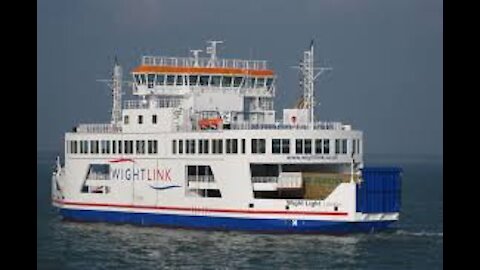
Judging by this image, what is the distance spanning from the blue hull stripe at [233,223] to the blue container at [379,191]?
0.54 m

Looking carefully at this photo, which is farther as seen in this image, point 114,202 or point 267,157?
point 114,202

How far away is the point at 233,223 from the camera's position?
34094mm

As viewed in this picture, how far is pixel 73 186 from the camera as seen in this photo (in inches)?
1635

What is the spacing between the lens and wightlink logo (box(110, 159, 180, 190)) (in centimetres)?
3684

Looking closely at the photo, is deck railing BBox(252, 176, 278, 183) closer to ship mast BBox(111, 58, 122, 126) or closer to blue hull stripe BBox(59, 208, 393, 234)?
blue hull stripe BBox(59, 208, 393, 234)

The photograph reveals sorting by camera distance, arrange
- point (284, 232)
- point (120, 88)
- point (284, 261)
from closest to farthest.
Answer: point (284, 261), point (284, 232), point (120, 88)

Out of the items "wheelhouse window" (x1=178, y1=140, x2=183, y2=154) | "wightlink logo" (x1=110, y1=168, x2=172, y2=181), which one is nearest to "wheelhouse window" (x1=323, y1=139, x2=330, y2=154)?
"wheelhouse window" (x1=178, y1=140, x2=183, y2=154)

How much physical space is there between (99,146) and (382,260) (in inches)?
633

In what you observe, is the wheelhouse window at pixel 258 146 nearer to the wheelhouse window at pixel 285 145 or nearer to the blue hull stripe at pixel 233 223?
the wheelhouse window at pixel 285 145

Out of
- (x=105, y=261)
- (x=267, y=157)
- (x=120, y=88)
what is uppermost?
(x=120, y=88)
